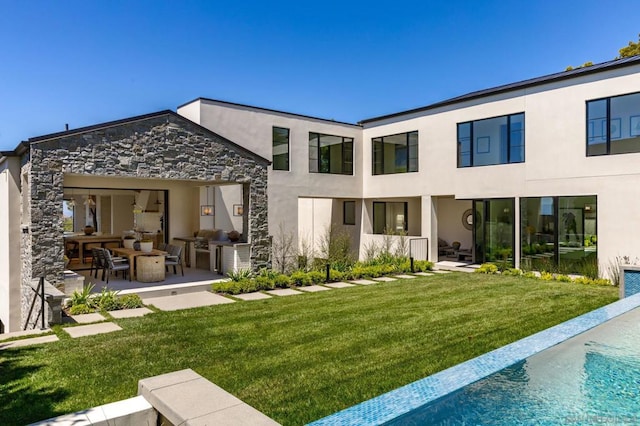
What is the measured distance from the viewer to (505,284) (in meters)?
12.5

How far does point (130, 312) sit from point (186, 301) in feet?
4.37

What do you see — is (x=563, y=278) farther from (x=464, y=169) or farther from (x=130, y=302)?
(x=130, y=302)

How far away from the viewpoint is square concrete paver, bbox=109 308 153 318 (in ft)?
28.5

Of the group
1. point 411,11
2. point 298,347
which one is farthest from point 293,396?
point 411,11

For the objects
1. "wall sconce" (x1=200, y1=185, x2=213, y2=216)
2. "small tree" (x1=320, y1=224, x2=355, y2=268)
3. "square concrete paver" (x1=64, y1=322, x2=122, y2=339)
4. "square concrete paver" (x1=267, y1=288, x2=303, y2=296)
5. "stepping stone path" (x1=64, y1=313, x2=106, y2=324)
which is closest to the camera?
"square concrete paver" (x1=64, y1=322, x2=122, y2=339)

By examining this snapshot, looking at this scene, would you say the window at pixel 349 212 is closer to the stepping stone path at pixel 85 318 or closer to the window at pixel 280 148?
the window at pixel 280 148

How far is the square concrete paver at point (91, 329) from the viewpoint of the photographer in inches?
286

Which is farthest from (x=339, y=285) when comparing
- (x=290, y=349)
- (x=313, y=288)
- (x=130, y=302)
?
(x=290, y=349)

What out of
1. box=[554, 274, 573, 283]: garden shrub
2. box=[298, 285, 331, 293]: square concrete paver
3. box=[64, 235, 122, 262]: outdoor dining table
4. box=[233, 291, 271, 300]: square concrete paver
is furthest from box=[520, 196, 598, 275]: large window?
box=[64, 235, 122, 262]: outdoor dining table

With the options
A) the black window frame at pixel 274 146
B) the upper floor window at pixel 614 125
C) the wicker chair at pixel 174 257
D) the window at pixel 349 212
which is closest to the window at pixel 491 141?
the upper floor window at pixel 614 125

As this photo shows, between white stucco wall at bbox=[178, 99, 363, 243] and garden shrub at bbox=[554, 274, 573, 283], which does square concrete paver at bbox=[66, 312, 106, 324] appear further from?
garden shrub at bbox=[554, 274, 573, 283]

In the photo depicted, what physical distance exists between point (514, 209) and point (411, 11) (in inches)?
373

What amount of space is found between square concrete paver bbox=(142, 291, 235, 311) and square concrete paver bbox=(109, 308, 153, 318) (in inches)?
12.8

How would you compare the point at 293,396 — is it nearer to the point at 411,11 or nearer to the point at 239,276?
the point at 239,276
